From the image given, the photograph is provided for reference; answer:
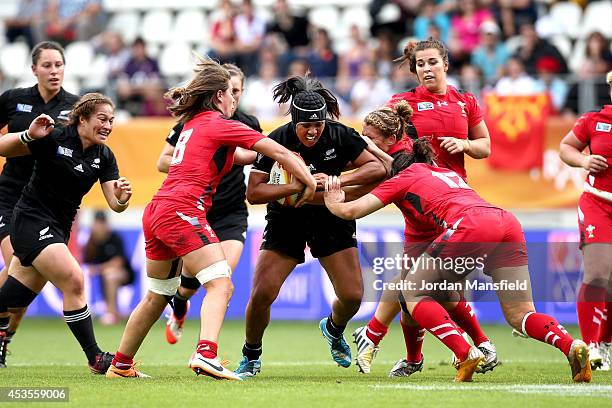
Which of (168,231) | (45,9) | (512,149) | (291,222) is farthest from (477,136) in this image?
(45,9)

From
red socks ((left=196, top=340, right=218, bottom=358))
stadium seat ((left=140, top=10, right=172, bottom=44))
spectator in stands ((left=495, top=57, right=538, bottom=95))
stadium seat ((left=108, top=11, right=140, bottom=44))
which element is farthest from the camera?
stadium seat ((left=108, top=11, right=140, bottom=44))

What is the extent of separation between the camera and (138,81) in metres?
18.7

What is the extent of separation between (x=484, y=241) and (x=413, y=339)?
1577 mm

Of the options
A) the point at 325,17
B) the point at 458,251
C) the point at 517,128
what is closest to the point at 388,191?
the point at 458,251

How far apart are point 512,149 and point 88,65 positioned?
29.8 feet

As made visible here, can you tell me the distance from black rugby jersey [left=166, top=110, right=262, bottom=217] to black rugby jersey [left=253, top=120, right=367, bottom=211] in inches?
57.1

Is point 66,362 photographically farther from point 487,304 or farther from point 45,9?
point 45,9

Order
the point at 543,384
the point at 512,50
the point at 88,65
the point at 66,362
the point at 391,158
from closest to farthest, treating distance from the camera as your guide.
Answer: the point at 543,384, the point at 391,158, the point at 66,362, the point at 512,50, the point at 88,65

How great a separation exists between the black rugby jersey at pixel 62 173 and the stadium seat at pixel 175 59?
11646 millimetres

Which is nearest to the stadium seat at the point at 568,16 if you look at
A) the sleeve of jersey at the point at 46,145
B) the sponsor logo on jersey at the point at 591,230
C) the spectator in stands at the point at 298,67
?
the spectator in stands at the point at 298,67

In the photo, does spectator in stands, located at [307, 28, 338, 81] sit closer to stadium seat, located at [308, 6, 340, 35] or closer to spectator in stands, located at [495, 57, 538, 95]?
stadium seat, located at [308, 6, 340, 35]

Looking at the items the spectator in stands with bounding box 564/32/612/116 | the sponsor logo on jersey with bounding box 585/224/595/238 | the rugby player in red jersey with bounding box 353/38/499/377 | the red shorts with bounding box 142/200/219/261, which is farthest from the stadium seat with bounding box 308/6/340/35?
the red shorts with bounding box 142/200/219/261

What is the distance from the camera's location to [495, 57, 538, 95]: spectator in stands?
1582cm

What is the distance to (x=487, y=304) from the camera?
15.5 m
